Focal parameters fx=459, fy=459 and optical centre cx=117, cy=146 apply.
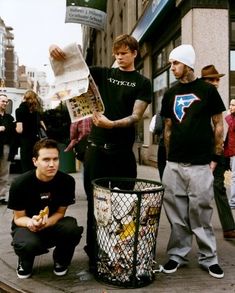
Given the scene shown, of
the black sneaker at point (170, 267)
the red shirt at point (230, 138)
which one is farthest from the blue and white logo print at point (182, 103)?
the red shirt at point (230, 138)

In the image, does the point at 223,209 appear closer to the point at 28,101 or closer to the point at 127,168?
the point at 127,168

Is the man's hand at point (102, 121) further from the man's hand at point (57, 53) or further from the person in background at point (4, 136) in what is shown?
the person in background at point (4, 136)

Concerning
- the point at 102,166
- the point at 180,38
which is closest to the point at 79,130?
the point at 102,166

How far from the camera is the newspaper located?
11.9ft

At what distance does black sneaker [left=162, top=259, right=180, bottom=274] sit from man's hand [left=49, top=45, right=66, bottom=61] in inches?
80.2

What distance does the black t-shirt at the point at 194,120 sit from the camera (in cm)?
400

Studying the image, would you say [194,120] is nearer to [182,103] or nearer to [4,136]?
[182,103]

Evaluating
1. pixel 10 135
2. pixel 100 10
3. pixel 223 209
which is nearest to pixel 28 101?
pixel 10 135

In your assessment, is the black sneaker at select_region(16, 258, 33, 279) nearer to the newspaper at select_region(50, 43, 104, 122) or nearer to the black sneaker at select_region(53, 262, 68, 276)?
the black sneaker at select_region(53, 262, 68, 276)

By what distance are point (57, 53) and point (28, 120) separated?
13.3ft

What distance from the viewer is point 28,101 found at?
765 centimetres

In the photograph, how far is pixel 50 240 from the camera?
4055 mm

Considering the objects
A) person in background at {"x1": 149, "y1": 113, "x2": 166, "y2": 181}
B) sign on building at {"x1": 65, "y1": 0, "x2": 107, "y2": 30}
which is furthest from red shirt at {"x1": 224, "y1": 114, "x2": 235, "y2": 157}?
sign on building at {"x1": 65, "y1": 0, "x2": 107, "y2": 30}

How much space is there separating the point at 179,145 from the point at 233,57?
6.44 meters
